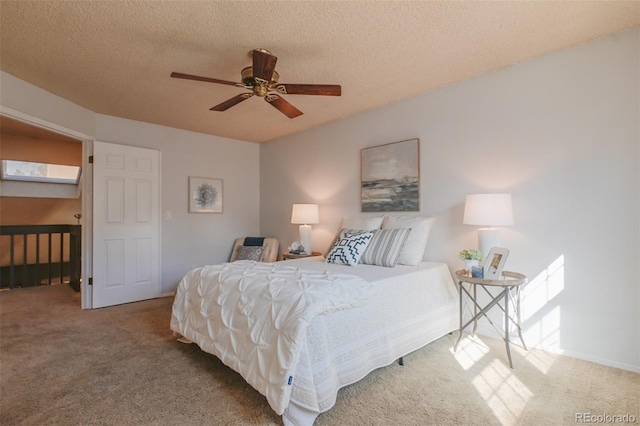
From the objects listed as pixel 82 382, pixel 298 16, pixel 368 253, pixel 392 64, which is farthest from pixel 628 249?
pixel 82 382

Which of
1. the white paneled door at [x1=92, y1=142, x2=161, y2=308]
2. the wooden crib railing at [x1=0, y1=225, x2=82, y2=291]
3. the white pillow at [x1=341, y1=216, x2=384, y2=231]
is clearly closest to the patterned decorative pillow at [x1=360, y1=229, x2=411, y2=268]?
the white pillow at [x1=341, y1=216, x2=384, y2=231]

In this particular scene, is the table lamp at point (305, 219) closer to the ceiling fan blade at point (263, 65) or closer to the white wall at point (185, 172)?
the white wall at point (185, 172)

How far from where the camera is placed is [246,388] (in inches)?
76.9

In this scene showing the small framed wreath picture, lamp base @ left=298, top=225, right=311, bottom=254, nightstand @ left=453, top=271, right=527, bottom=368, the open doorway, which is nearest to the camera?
nightstand @ left=453, top=271, right=527, bottom=368

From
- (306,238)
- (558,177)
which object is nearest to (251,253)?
(306,238)

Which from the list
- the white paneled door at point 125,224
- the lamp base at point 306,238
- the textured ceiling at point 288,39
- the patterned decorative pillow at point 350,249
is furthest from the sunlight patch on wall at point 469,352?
the white paneled door at point 125,224

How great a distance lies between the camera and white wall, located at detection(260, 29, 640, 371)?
2156 millimetres

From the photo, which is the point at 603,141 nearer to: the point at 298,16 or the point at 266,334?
the point at 298,16

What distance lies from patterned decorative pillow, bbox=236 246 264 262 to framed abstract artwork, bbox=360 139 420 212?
68.2 inches

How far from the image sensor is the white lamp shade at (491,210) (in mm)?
2414

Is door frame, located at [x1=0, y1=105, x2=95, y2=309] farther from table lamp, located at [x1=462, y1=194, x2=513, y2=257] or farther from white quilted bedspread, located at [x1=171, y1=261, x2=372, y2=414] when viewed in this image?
table lamp, located at [x1=462, y1=194, x2=513, y2=257]

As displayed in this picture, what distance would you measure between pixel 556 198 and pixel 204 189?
4333 mm

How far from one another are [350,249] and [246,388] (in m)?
1.45

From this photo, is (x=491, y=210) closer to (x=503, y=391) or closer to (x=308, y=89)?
(x=503, y=391)
